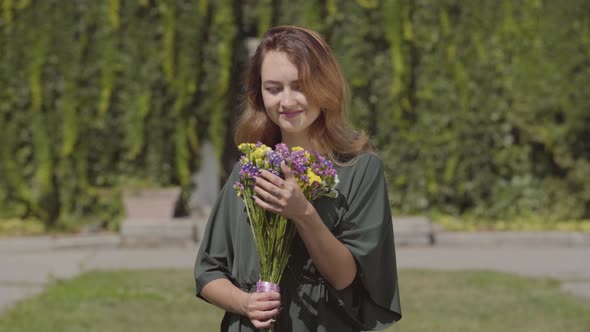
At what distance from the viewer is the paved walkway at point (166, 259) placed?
697 centimetres

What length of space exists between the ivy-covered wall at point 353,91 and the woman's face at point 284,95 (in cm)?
725

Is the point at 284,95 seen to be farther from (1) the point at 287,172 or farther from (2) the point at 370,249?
(2) the point at 370,249

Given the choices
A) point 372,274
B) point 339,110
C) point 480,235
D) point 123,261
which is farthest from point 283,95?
point 480,235

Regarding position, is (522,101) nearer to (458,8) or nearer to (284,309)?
(458,8)

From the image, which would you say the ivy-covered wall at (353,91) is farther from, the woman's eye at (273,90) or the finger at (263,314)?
the finger at (263,314)

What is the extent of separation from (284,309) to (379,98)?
7.71m

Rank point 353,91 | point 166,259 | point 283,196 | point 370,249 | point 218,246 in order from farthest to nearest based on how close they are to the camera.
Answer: point 353,91, point 166,259, point 218,246, point 370,249, point 283,196

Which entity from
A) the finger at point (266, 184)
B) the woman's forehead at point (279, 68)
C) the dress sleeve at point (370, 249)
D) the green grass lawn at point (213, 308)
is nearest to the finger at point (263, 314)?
the dress sleeve at point (370, 249)

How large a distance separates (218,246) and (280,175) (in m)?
0.34

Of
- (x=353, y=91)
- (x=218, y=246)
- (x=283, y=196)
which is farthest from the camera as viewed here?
(x=353, y=91)

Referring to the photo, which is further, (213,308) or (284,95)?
(213,308)

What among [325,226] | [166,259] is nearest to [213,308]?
[166,259]

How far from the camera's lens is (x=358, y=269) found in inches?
87.0

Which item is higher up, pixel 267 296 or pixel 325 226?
pixel 325 226
